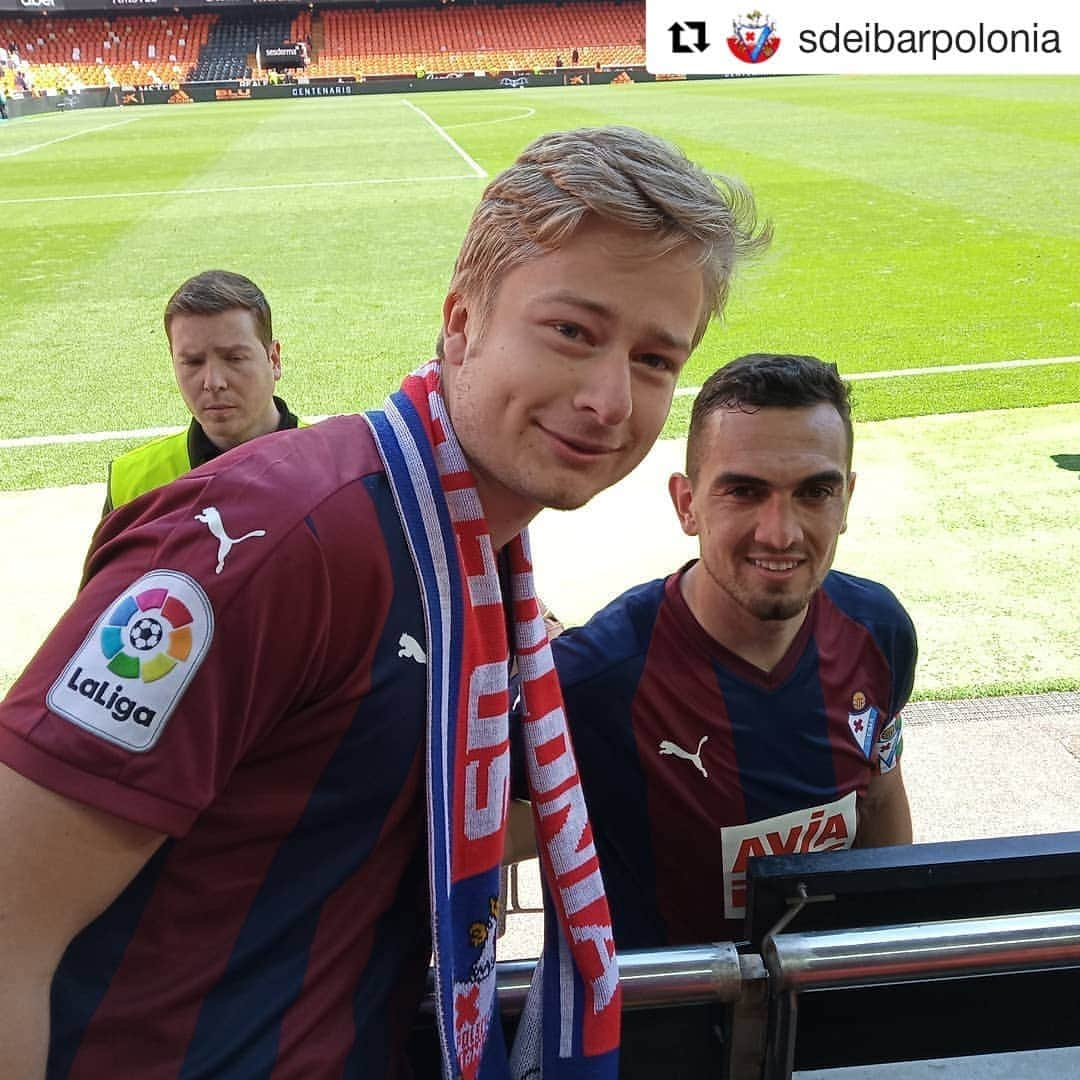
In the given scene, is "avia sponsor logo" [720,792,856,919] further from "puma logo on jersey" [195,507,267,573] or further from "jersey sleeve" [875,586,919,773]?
"puma logo on jersey" [195,507,267,573]

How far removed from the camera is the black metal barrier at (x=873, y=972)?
1.06m

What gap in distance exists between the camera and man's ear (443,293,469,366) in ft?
4.04

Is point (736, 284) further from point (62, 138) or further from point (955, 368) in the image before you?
point (62, 138)

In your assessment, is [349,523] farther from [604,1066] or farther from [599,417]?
[604,1066]

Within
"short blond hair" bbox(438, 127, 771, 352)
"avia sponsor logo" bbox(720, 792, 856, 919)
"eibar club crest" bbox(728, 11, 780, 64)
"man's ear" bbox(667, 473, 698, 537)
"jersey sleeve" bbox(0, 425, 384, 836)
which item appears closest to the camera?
"jersey sleeve" bbox(0, 425, 384, 836)

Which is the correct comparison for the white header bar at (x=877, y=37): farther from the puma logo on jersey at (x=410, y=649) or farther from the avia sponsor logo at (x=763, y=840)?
the puma logo on jersey at (x=410, y=649)

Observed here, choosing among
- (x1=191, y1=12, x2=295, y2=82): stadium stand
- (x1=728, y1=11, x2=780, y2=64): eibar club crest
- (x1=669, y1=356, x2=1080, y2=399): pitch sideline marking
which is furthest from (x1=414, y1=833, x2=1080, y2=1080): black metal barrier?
(x1=191, y1=12, x2=295, y2=82): stadium stand

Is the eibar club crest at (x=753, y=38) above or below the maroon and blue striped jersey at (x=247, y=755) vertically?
above

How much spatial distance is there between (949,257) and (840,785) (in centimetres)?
1072

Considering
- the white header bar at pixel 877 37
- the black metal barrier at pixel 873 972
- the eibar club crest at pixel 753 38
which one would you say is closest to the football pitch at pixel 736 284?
the black metal barrier at pixel 873 972

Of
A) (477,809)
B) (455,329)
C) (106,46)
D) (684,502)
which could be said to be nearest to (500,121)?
(684,502)

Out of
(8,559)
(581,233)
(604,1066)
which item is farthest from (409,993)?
(8,559)

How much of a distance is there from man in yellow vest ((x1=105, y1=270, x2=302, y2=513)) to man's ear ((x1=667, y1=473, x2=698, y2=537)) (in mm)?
1753

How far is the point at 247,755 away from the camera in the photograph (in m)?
0.99
